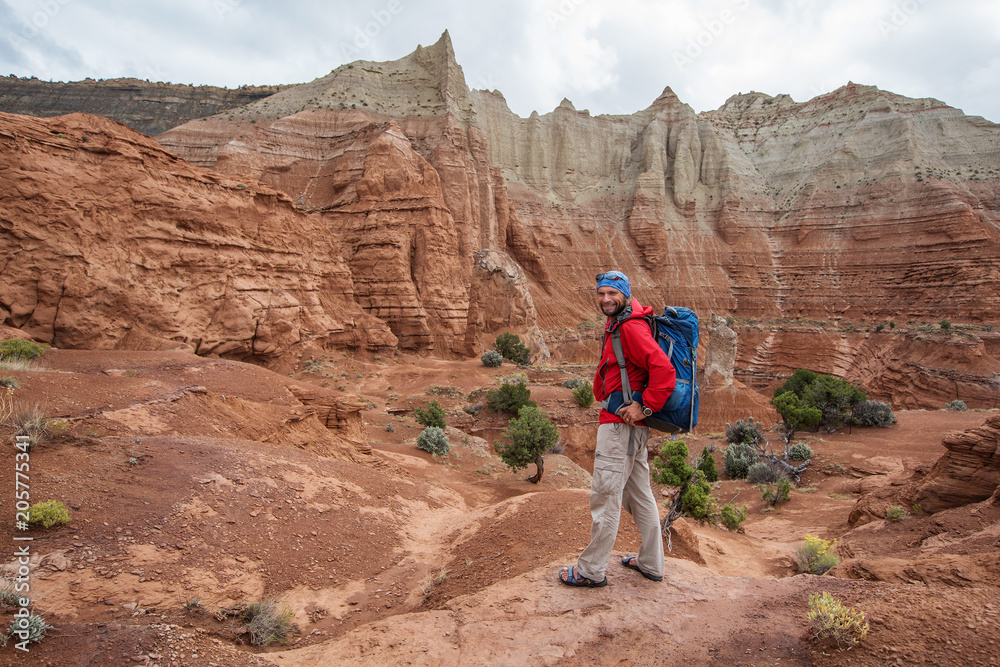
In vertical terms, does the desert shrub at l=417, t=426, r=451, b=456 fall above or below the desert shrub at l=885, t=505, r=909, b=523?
below

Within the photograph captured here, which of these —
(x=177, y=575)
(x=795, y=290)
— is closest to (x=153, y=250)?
(x=177, y=575)

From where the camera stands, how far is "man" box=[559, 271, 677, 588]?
3.66m

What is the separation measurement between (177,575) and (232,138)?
31.3 m

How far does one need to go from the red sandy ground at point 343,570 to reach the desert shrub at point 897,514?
0.57 ft

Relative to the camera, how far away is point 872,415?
18.9 m

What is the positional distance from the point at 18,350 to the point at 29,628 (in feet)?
27.4

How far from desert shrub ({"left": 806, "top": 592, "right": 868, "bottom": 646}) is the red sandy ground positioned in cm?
7

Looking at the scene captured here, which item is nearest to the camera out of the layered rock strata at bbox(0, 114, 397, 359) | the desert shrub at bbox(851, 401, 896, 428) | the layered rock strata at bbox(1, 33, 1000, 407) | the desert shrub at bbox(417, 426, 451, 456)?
the layered rock strata at bbox(0, 114, 397, 359)

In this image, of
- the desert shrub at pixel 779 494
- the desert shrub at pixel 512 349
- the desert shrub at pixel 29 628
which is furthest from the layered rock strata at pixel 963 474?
the desert shrub at pixel 512 349

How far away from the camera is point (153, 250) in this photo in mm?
15930

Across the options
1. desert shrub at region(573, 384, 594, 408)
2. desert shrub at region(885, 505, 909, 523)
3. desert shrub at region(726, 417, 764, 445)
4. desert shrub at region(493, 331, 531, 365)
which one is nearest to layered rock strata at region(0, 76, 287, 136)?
desert shrub at region(493, 331, 531, 365)

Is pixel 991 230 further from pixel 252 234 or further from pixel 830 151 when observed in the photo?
pixel 252 234

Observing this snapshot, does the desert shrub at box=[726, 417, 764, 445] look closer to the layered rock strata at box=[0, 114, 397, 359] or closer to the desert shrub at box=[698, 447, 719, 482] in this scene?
the desert shrub at box=[698, 447, 719, 482]

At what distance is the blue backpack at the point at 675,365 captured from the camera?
12.0ft
